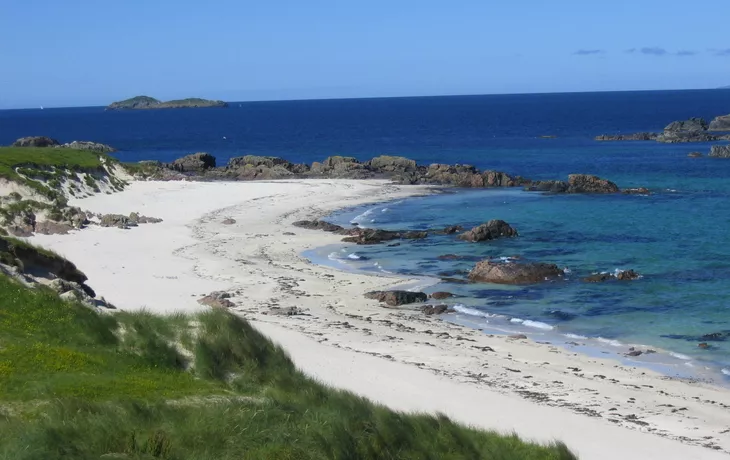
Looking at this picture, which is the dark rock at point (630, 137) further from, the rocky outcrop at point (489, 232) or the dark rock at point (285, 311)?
the dark rock at point (285, 311)

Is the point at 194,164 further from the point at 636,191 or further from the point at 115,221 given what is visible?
the point at 636,191

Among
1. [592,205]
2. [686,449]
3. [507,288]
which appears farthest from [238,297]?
[592,205]

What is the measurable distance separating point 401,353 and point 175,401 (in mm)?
11323

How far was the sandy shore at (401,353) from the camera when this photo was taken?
18.0m

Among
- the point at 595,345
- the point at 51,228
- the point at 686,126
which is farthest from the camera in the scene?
the point at 686,126

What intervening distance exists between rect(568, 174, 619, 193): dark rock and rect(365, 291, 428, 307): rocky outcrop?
34.4 meters

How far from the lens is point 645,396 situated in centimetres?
2014

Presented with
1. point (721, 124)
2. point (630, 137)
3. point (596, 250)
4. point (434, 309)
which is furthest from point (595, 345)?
point (721, 124)

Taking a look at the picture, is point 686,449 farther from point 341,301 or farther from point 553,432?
point 341,301

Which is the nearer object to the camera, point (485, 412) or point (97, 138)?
point (485, 412)

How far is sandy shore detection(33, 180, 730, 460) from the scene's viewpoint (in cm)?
1800

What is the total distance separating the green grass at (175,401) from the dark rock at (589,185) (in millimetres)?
47353

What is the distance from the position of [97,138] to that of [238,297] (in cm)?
12607

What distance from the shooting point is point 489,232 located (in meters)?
42.6
